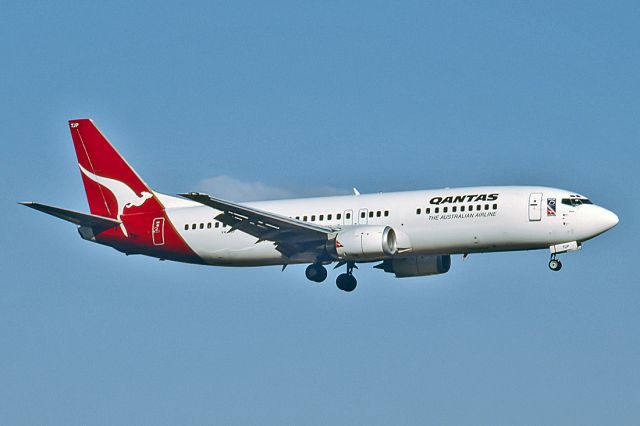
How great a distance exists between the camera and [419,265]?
72562mm

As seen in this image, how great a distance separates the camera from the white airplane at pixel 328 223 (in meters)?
66.2

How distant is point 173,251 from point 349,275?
9.24m

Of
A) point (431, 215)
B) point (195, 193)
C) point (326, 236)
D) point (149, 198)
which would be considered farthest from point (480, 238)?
point (149, 198)

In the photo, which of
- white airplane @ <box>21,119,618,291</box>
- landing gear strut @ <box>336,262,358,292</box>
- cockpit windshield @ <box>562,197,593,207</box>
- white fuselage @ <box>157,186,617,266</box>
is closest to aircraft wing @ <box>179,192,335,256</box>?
white airplane @ <box>21,119,618,291</box>

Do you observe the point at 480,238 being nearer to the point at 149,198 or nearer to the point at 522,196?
the point at 522,196

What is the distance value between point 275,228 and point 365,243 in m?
5.12

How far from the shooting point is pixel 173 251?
74.0 meters

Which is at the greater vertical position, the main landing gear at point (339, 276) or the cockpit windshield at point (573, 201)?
the cockpit windshield at point (573, 201)

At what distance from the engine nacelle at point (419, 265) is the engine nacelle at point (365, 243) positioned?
467 cm

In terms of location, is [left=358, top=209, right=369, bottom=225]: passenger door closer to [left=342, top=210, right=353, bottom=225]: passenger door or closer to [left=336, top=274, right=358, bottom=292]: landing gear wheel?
[left=342, top=210, right=353, bottom=225]: passenger door

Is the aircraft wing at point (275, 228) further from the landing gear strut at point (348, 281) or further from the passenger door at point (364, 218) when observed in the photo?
the landing gear strut at point (348, 281)

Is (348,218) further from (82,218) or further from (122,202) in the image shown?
(82,218)

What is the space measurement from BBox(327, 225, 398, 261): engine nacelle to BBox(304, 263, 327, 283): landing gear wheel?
400 centimetres

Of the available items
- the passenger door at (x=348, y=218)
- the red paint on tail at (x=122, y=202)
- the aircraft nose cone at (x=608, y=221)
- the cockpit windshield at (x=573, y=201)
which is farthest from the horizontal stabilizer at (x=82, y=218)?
the aircraft nose cone at (x=608, y=221)
